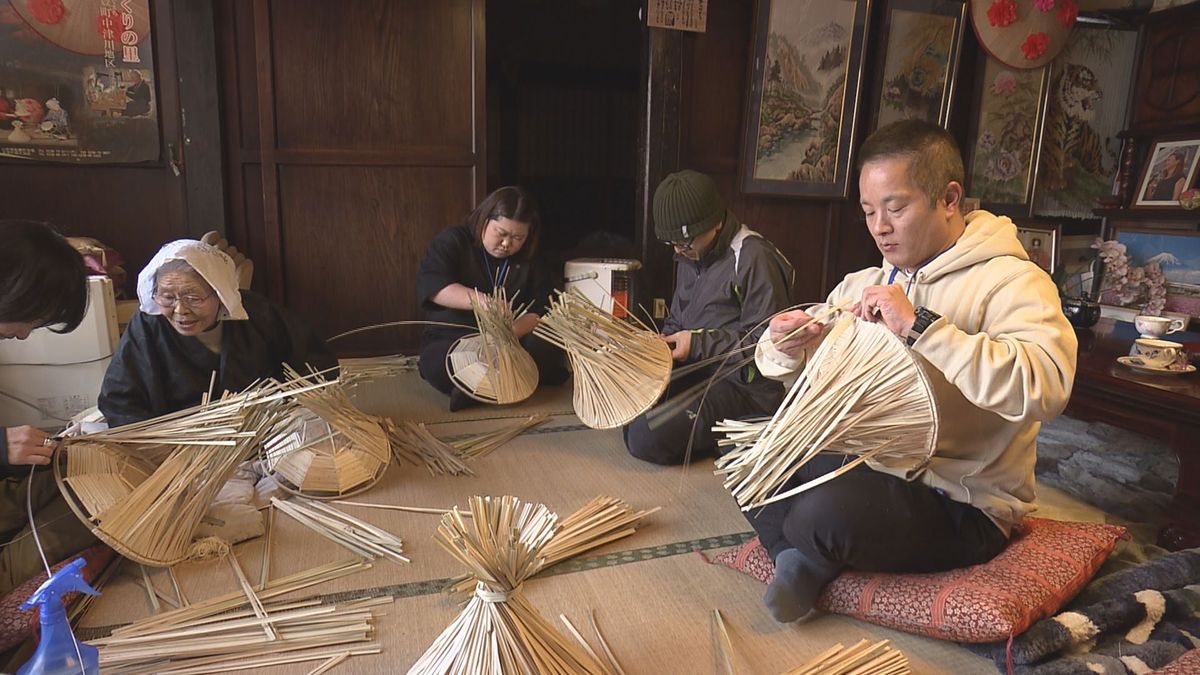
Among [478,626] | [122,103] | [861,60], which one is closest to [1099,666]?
[478,626]

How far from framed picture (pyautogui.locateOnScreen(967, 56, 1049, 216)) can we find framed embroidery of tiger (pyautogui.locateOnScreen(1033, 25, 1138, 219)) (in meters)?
0.09

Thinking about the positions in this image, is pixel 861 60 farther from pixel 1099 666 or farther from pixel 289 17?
pixel 1099 666

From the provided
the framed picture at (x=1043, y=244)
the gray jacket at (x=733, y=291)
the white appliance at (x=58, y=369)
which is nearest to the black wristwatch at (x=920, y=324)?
the gray jacket at (x=733, y=291)

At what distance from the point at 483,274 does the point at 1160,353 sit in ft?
8.12

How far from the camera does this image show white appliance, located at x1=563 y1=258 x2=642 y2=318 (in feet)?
11.7

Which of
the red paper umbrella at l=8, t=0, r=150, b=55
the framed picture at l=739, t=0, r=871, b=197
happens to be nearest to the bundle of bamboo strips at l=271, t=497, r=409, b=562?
the red paper umbrella at l=8, t=0, r=150, b=55

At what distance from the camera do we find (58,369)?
8.84ft

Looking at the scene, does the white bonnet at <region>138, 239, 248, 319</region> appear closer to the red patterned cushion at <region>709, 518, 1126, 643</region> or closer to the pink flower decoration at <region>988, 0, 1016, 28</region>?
the red patterned cushion at <region>709, 518, 1126, 643</region>

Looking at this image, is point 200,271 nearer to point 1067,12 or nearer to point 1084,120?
point 1067,12

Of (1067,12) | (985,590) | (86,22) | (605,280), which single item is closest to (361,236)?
(605,280)

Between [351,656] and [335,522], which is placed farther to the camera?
[335,522]

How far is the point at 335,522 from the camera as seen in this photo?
1950mm

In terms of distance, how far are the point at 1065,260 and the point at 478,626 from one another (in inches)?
192

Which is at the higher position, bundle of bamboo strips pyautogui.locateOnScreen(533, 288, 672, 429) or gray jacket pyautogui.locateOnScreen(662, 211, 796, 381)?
gray jacket pyautogui.locateOnScreen(662, 211, 796, 381)
